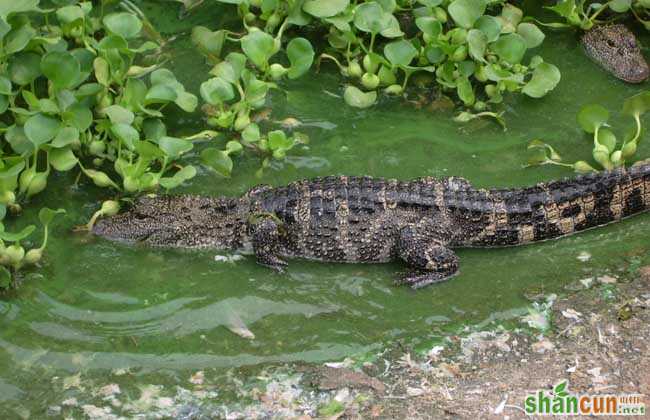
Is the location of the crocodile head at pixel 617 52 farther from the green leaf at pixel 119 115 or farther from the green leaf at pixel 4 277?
the green leaf at pixel 4 277

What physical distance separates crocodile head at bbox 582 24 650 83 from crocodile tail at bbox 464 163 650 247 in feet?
5.51

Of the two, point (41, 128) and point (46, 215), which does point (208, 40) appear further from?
point (46, 215)

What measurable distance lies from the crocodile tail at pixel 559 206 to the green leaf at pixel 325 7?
207cm

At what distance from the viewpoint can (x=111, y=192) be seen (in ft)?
20.9

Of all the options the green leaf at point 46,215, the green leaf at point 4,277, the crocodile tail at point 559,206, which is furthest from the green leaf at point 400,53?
the green leaf at point 4,277

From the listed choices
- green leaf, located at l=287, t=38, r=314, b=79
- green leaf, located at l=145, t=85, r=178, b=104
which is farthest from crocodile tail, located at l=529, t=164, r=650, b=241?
green leaf, located at l=145, t=85, r=178, b=104

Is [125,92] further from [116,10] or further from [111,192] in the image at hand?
[116,10]

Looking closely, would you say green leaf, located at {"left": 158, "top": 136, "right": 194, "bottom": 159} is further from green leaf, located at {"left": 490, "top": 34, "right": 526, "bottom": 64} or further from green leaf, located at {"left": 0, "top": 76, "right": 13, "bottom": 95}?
green leaf, located at {"left": 490, "top": 34, "right": 526, "bottom": 64}

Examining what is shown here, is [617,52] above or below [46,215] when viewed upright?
above

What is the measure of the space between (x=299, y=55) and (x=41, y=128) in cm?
208

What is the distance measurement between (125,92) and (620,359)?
392cm

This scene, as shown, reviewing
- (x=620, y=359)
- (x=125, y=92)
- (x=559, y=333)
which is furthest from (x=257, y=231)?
(x=620, y=359)

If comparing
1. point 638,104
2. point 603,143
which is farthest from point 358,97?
point 638,104

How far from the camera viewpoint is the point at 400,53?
6.92 metres
